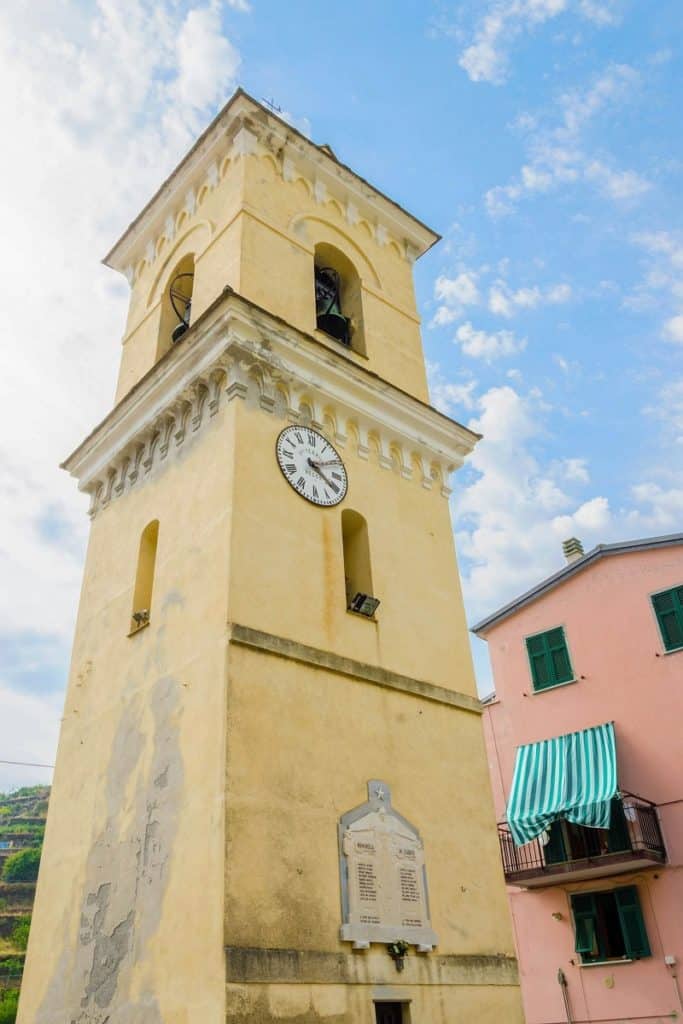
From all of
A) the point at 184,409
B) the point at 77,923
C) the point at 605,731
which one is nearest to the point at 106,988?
the point at 77,923

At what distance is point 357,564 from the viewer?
1152cm

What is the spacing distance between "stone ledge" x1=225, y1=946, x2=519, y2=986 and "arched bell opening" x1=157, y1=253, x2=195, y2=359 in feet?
32.6

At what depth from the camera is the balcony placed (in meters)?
15.4

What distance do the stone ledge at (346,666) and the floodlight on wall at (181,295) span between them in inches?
292

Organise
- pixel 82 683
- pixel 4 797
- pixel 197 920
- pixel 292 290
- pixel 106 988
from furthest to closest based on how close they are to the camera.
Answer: pixel 4 797, pixel 292 290, pixel 82 683, pixel 106 988, pixel 197 920

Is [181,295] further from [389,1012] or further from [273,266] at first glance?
[389,1012]

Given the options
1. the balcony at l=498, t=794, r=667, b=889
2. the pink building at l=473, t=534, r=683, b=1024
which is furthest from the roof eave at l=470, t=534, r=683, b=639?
the balcony at l=498, t=794, r=667, b=889

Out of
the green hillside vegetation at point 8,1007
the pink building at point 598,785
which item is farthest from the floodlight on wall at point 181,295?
the green hillside vegetation at point 8,1007

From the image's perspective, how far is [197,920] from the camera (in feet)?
25.0

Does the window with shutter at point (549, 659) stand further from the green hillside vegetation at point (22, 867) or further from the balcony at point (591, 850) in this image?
the green hillside vegetation at point (22, 867)

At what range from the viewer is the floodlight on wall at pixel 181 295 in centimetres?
1485

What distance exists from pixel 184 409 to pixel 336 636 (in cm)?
403

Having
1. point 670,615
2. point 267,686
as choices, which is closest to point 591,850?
point 670,615

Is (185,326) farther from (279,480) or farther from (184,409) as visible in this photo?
(279,480)
